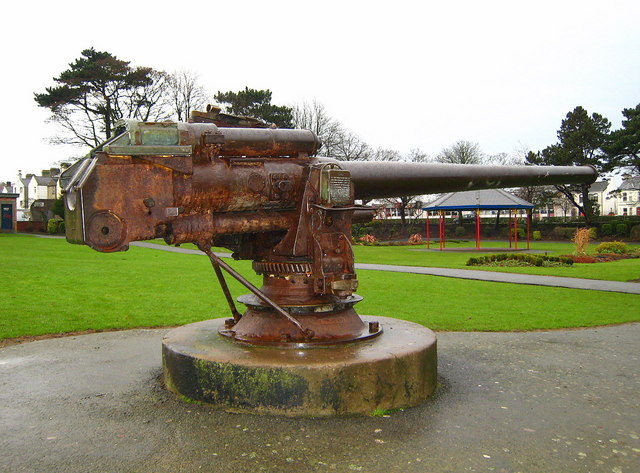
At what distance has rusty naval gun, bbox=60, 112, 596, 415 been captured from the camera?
157 inches

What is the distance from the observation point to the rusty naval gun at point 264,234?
3.98m

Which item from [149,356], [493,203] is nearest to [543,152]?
[493,203]

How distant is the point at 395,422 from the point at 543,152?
179 feet

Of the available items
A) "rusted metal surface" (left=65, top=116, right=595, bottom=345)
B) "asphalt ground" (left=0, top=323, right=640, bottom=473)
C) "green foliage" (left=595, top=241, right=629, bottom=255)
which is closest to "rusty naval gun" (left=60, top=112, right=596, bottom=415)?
"rusted metal surface" (left=65, top=116, right=595, bottom=345)

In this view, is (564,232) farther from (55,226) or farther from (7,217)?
(7,217)

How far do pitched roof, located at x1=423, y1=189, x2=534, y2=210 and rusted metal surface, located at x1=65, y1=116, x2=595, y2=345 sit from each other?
94.8 feet

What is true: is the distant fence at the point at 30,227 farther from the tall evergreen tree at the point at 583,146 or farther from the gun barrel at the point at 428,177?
the gun barrel at the point at 428,177

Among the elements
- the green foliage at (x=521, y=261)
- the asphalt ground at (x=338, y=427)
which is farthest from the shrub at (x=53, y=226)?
the asphalt ground at (x=338, y=427)

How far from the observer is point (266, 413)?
4.05 m

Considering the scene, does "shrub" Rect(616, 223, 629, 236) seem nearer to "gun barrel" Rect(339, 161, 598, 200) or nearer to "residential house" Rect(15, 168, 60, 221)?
"gun barrel" Rect(339, 161, 598, 200)

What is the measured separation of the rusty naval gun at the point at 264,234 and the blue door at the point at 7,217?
175 ft

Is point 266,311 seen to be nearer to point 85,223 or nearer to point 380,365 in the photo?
point 380,365

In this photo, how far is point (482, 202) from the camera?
3456 cm

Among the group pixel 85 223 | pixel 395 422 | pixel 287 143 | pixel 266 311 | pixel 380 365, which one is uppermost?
pixel 287 143
